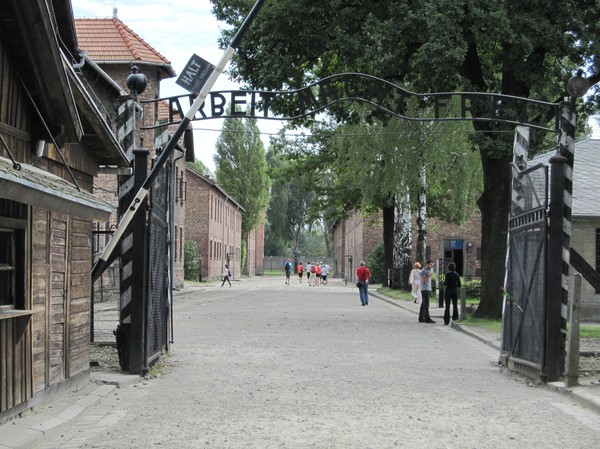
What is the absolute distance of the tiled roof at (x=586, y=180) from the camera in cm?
2766

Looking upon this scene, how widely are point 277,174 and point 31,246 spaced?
44590mm

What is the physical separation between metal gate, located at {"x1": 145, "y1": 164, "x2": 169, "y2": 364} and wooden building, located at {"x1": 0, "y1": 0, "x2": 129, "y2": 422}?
6.28 feet

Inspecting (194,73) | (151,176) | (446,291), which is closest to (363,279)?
(446,291)

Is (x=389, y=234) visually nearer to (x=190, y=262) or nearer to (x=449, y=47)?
(x=190, y=262)

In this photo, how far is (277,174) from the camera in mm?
53469

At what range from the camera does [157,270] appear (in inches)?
544

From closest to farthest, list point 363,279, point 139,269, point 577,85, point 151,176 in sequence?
point 151,176, point 139,269, point 577,85, point 363,279

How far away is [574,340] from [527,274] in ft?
6.39

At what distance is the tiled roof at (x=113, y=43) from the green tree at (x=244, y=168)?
47.6 metres

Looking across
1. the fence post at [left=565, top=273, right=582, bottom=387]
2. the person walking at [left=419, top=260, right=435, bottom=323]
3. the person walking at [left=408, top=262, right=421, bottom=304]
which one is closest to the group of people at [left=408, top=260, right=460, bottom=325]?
the person walking at [left=419, top=260, right=435, bottom=323]

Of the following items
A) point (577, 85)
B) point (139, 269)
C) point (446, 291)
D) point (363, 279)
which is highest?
point (577, 85)

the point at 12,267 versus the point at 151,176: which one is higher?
the point at 151,176

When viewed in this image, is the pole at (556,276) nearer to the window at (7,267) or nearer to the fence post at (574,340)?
the fence post at (574,340)

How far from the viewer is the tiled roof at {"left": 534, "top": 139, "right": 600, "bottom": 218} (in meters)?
27.7
